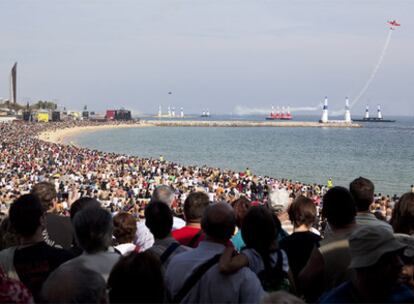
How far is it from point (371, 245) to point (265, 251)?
97cm

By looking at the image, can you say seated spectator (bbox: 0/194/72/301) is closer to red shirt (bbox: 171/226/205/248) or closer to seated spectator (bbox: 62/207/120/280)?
seated spectator (bbox: 62/207/120/280)

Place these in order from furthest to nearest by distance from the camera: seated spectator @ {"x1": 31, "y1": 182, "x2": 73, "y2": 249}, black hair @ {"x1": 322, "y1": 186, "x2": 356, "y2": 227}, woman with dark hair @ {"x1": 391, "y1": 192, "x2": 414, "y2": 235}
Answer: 1. seated spectator @ {"x1": 31, "y1": 182, "x2": 73, "y2": 249}
2. woman with dark hair @ {"x1": 391, "y1": 192, "x2": 414, "y2": 235}
3. black hair @ {"x1": 322, "y1": 186, "x2": 356, "y2": 227}

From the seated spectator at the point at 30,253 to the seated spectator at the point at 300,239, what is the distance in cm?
150

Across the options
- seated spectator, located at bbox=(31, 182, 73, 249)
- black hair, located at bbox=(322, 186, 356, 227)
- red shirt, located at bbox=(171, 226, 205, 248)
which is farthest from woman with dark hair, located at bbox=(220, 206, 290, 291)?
seated spectator, located at bbox=(31, 182, 73, 249)

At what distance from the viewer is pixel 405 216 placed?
12.8 ft

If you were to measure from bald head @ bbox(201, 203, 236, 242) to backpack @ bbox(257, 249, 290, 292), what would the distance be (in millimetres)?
305

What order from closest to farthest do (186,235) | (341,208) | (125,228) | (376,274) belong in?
(376,274) < (341,208) < (186,235) < (125,228)

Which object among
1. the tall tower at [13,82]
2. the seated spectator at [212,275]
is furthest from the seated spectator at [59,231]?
the tall tower at [13,82]

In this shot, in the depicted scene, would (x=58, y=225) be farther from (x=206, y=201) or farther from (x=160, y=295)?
(x=160, y=295)

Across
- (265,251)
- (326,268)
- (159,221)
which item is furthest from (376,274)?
(159,221)

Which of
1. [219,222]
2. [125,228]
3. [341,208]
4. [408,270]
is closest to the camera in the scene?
[408,270]

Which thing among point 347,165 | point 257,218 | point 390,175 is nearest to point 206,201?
point 257,218

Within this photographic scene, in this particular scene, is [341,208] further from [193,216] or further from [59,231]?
[59,231]

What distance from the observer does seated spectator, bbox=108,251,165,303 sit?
2414mm
